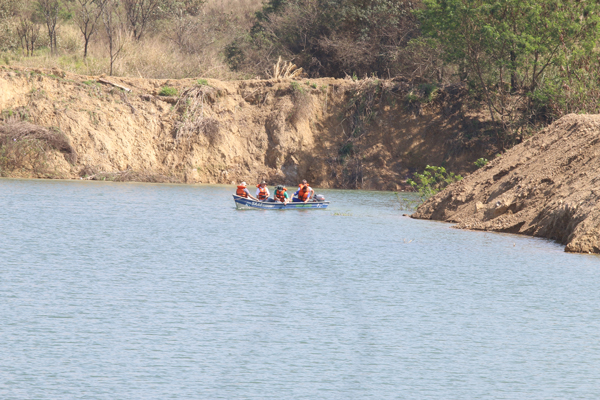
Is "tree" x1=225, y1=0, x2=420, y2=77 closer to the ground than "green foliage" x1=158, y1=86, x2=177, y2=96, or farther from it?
farther from it

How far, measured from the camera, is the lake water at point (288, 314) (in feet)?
32.9

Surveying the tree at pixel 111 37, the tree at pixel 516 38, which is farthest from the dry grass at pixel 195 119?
the tree at pixel 516 38

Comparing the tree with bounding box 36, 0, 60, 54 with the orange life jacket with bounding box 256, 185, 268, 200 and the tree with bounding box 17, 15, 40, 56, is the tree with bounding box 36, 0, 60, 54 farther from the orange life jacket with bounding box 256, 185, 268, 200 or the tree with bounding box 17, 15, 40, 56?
the orange life jacket with bounding box 256, 185, 268, 200

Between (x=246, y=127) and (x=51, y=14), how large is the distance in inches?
820

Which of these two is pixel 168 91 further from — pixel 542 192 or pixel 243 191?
pixel 542 192

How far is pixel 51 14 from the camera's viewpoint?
2424 inches

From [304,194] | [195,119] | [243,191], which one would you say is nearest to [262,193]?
[243,191]

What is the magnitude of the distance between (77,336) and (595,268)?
13.5 m

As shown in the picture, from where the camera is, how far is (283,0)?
5906cm

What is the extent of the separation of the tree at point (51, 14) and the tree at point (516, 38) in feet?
90.6

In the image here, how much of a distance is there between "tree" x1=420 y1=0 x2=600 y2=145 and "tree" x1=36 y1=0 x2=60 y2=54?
27.6 meters

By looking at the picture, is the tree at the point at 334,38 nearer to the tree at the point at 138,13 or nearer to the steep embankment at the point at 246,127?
the steep embankment at the point at 246,127

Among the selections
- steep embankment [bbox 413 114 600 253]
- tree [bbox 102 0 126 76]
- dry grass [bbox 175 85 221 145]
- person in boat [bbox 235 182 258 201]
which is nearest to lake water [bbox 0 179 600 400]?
steep embankment [bbox 413 114 600 253]

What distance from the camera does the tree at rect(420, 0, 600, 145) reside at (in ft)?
132
